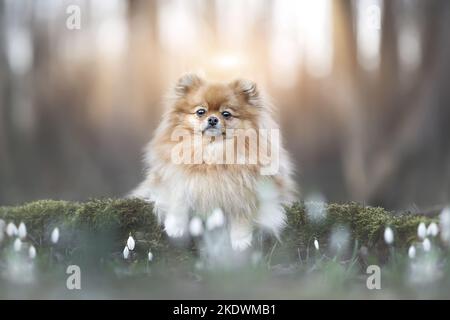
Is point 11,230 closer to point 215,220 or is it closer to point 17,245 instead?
point 17,245

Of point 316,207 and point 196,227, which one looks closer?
point 196,227

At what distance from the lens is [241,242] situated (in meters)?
3.20

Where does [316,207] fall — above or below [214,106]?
below

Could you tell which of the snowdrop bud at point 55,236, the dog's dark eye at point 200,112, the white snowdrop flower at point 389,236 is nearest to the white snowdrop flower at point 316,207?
the white snowdrop flower at point 389,236

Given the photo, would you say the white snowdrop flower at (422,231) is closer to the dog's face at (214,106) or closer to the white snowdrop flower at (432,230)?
the white snowdrop flower at (432,230)

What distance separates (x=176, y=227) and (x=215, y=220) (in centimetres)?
19

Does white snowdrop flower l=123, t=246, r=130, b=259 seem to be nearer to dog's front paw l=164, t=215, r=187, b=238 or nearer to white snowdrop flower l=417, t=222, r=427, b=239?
dog's front paw l=164, t=215, r=187, b=238

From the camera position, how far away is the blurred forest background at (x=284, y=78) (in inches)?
131

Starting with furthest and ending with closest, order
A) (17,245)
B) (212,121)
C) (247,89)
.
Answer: (17,245)
(247,89)
(212,121)


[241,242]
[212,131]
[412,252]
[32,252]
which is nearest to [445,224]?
[412,252]

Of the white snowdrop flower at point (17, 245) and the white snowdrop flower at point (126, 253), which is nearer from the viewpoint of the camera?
the white snowdrop flower at point (126, 253)

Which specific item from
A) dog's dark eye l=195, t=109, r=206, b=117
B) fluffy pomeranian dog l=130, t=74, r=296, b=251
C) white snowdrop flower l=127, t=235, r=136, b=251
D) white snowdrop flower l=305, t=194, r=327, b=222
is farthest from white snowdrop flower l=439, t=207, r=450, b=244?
white snowdrop flower l=127, t=235, r=136, b=251

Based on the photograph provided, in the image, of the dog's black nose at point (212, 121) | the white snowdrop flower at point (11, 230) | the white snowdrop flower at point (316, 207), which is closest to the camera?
the dog's black nose at point (212, 121)

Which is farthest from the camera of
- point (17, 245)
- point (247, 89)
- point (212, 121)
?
point (17, 245)
